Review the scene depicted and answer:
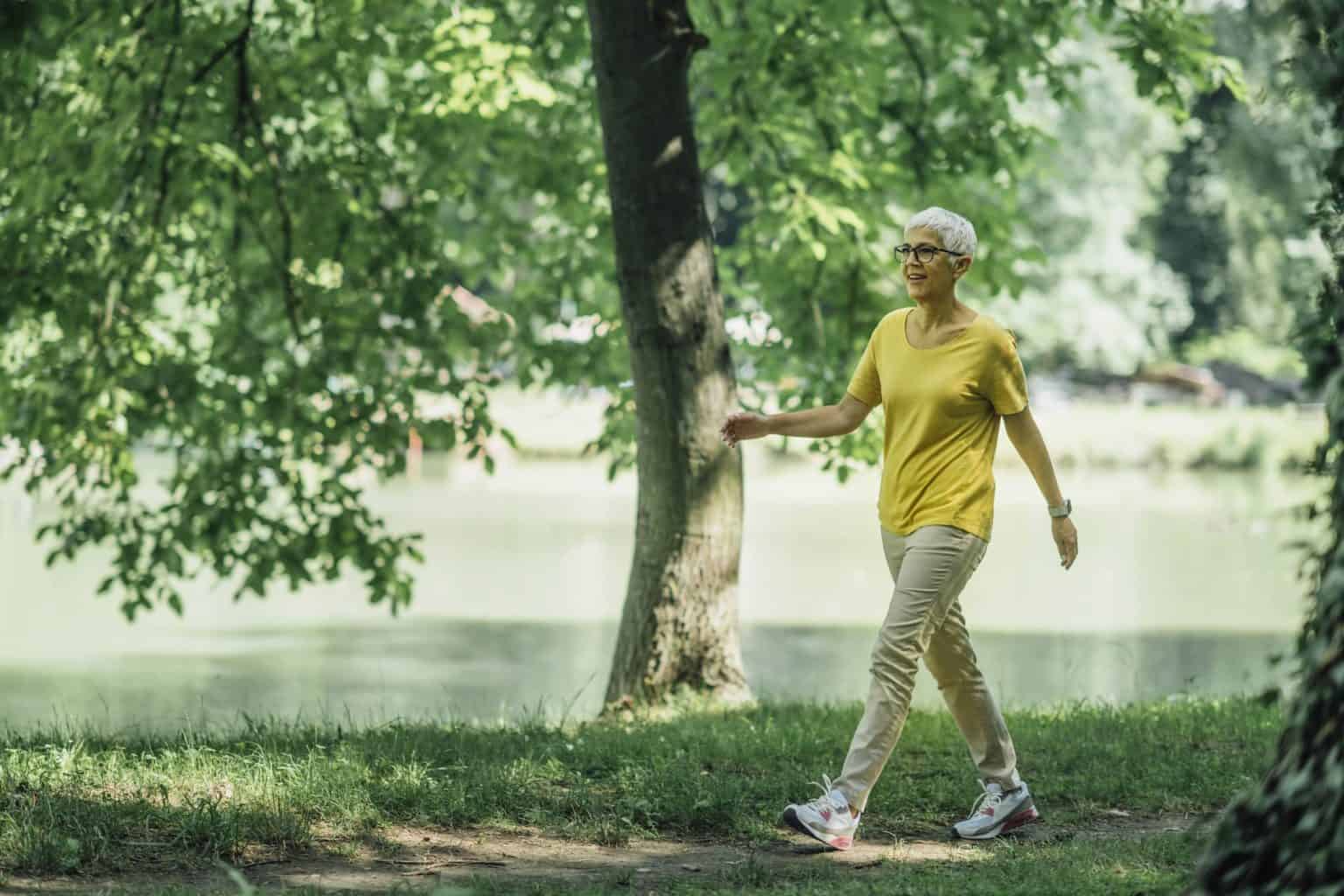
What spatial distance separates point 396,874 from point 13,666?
455 inches

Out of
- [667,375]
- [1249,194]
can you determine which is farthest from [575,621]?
[1249,194]

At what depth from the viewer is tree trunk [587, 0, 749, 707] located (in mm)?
8750

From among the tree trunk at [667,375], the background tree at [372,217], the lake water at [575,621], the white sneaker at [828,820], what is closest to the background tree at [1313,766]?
the white sneaker at [828,820]

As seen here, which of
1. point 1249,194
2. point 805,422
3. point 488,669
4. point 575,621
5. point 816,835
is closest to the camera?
point 816,835

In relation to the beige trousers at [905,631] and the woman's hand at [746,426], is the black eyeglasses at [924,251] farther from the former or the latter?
the beige trousers at [905,631]

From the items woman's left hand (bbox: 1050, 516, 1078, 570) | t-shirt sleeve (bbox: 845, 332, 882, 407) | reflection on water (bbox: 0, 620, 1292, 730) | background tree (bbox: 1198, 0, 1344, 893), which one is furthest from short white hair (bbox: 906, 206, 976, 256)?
reflection on water (bbox: 0, 620, 1292, 730)

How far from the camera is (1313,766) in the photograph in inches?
135

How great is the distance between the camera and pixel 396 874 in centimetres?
519

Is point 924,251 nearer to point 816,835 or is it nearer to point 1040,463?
point 1040,463

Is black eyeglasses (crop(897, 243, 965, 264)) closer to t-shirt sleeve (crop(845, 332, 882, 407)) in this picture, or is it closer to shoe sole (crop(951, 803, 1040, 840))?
t-shirt sleeve (crop(845, 332, 882, 407))

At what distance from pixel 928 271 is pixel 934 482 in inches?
27.0

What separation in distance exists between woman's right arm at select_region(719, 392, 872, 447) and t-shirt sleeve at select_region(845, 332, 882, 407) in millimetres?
26

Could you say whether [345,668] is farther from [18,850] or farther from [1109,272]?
[1109,272]

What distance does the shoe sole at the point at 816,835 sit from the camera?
559 cm
